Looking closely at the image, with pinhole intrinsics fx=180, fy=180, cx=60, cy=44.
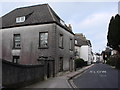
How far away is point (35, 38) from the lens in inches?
827

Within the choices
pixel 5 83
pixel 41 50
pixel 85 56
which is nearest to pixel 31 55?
pixel 41 50

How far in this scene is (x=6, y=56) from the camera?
74.4ft

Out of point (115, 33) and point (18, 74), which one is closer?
point (18, 74)

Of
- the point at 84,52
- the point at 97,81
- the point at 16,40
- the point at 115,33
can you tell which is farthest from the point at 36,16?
the point at 84,52

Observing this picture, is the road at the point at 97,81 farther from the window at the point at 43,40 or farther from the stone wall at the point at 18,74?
the window at the point at 43,40

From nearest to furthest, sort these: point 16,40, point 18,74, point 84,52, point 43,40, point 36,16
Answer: point 18,74 → point 43,40 → point 16,40 → point 36,16 → point 84,52

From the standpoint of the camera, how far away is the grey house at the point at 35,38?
20.3 meters

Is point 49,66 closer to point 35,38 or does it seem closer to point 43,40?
point 43,40

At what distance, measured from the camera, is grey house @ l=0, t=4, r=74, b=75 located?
20312 mm

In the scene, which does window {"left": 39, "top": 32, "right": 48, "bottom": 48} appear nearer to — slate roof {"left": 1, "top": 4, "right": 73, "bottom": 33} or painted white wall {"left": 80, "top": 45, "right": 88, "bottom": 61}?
slate roof {"left": 1, "top": 4, "right": 73, "bottom": 33}

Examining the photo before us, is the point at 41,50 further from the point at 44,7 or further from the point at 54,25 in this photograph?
the point at 44,7

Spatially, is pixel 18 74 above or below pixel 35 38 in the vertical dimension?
below

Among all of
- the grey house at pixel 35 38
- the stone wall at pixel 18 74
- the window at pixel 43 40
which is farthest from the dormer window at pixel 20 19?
the stone wall at pixel 18 74

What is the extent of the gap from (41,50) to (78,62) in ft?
69.4
